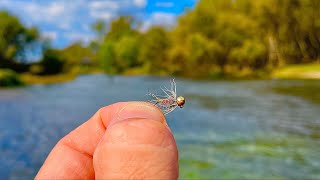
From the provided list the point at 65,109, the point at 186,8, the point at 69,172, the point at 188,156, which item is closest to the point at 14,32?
the point at 186,8

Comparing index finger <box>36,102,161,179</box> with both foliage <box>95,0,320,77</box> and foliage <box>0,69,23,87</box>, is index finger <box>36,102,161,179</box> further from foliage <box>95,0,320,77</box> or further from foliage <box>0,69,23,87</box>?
foliage <box>95,0,320,77</box>

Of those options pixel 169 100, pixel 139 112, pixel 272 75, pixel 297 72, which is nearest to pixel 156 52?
pixel 272 75

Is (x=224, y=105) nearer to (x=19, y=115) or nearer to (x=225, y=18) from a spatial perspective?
(x=19, y=115)

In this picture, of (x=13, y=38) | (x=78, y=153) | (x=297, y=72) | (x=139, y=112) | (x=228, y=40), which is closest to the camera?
(x=139, y=112)

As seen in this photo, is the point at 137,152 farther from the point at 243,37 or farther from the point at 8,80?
the point at 243,37

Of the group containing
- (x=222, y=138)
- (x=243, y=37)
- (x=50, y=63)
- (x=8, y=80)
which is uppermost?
(x=222, y=138)

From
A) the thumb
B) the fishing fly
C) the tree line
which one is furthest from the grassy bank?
the thumb
